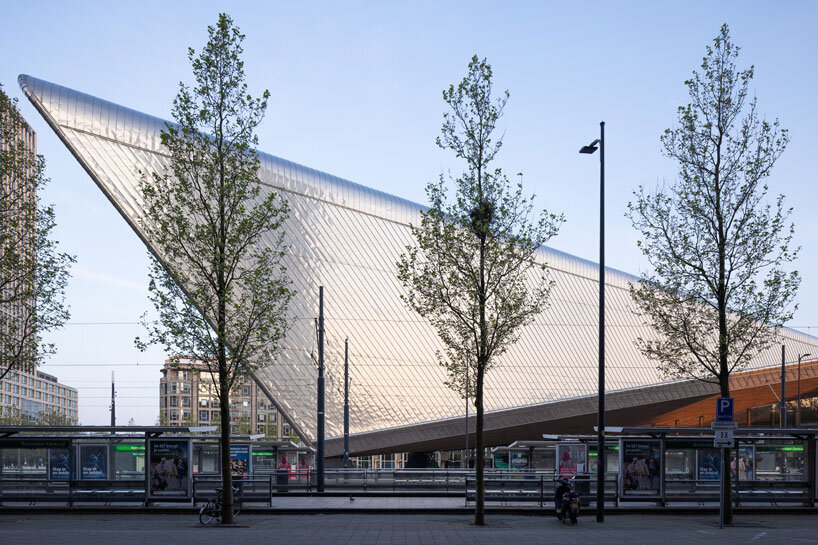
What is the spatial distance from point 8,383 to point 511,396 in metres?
131

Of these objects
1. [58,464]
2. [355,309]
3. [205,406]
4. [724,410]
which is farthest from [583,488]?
[205,406]

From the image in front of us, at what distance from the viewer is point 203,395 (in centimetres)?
17562

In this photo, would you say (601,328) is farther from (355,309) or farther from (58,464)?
(355,309)

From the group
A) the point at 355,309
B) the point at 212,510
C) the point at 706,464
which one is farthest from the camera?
the point at 355,309

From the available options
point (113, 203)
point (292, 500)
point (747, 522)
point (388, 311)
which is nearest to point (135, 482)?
point (292, 500)

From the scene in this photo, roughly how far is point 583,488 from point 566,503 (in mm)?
4175

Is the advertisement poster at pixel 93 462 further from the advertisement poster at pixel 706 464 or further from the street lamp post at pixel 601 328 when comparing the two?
the advertisement poster at pixel 706 464

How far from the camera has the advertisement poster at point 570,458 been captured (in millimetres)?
30344

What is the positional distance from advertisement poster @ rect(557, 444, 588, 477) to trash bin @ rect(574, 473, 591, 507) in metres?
4.82

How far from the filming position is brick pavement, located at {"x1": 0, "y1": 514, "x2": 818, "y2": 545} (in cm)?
1722

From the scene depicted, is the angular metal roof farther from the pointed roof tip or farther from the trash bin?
the trash bin

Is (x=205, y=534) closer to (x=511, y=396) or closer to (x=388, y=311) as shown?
(x=388, y=311)

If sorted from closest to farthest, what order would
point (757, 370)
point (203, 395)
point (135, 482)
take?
point (135, 482), point (757, 370), point (203, 395)

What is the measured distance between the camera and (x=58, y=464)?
84.2 feet
